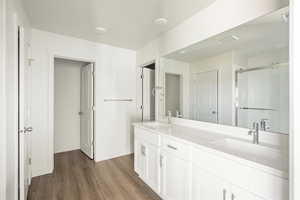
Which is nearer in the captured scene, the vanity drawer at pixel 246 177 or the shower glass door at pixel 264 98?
the vanity drawer at pixel 246 177

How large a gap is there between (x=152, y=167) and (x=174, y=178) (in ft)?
1.54

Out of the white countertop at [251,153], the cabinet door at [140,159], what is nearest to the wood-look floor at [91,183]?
the cabinet door at [140,159]

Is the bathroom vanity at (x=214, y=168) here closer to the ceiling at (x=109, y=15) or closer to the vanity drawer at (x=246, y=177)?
the vanity drawer at (x=246, y=177)

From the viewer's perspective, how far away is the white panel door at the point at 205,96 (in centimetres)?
206

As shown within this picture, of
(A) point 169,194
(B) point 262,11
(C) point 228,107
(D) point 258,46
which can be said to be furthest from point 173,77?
(A) point 169,194

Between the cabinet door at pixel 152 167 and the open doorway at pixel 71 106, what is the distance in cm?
185

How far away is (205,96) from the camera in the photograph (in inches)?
87.2

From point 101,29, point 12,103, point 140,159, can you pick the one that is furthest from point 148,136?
point 101,29

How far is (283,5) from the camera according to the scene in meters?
1.28

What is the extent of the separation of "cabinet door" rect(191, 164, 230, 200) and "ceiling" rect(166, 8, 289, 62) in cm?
130

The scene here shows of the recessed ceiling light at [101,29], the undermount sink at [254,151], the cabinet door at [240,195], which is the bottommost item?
the cabinet door at [240,195]

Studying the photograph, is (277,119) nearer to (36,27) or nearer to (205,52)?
(205,52)

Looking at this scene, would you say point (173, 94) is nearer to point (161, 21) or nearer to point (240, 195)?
point (161, 21)

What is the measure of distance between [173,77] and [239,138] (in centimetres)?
137
